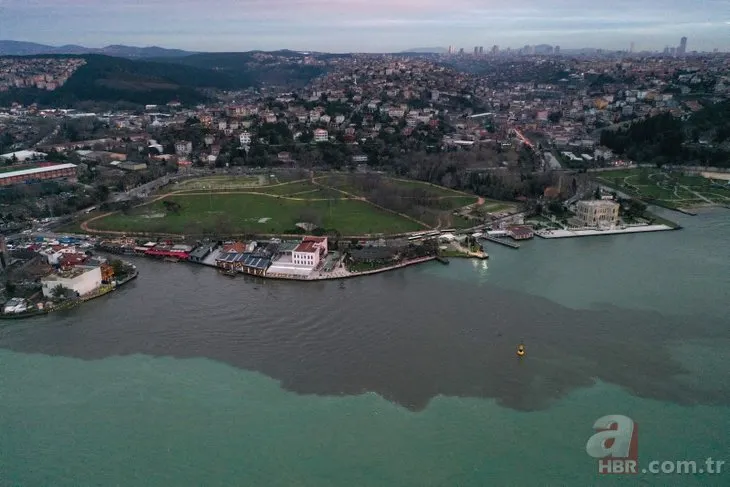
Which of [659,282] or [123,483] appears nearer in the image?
[123,483]

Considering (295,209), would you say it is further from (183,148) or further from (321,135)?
(183,148)

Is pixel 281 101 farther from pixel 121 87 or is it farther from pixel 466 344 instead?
pixel 466 344

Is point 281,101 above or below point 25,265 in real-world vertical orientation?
above

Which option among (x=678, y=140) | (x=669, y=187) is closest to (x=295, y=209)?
(x=669, y=187)

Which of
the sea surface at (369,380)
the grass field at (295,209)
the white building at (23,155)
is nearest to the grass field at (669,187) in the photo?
the grass field at (295,209)

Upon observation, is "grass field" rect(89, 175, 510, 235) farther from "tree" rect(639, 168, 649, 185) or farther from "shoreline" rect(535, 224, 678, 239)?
"tree" rect(639, 168, 649, 185)

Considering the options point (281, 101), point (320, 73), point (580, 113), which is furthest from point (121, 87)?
point (580, 113)

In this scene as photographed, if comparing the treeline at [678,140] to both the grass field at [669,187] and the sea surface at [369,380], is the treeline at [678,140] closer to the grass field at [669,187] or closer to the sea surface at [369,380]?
the grass field at [669,187]
